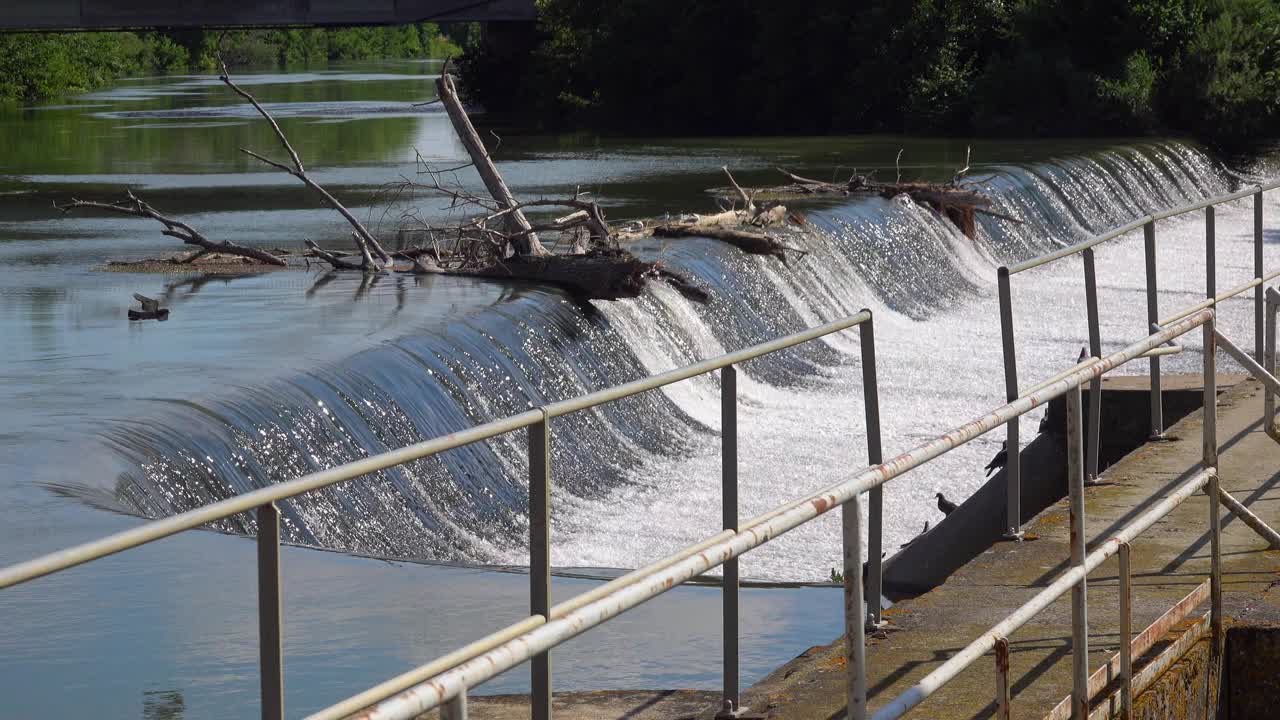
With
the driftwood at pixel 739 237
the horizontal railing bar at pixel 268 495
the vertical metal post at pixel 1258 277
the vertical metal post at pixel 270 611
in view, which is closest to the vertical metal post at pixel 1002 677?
the horizontal railing bar at pixel 268 495

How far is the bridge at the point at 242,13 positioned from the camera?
40.9 m

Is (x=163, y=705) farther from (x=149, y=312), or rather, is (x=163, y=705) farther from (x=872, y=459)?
(x=149, y=312)

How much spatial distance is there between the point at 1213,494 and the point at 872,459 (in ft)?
3.75

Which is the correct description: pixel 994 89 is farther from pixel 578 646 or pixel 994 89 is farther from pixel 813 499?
pixel 813 499

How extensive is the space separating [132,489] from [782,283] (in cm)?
876

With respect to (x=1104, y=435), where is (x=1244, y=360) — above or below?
A: above

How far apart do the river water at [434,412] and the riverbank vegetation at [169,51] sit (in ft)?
85.5

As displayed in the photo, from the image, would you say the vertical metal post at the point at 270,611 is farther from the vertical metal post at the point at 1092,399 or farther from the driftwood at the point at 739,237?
the driftwood at the point at 739,237

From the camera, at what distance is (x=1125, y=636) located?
461 centimetres

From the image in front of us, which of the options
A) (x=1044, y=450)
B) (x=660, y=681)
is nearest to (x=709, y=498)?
(x=1044, y=450)

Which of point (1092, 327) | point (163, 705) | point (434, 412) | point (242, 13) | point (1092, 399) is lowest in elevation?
point (163, 705)

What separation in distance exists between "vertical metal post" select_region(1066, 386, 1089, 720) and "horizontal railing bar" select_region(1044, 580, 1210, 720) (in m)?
0.04

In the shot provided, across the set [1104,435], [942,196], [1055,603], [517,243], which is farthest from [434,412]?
[942,196]

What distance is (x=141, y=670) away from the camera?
580cm
